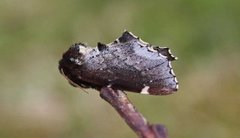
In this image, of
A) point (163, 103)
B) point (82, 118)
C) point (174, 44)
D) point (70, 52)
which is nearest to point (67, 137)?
point (82, 118)

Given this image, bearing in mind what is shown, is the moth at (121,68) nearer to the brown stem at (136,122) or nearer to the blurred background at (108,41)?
the brown stem at (136,122)

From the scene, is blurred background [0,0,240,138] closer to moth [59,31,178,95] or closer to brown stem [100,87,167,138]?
moth [59,31,178,95]

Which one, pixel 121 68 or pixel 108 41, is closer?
pixel 121 68

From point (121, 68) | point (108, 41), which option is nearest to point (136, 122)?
point (121, 68)

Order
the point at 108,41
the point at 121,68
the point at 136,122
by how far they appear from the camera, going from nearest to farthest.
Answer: the point at 136,122 < the point at 121,68 < the point at 108,41

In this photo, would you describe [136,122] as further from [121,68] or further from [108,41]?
[108,41]

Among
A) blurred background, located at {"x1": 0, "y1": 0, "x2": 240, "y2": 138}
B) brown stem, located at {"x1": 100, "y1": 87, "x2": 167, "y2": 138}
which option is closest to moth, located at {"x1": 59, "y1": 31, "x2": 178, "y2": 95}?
brown stem, located at {"x1": 100, "y1": 87, "x2": 167, "y2": 138}

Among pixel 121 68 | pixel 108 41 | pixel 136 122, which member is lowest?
pixel 136 122
